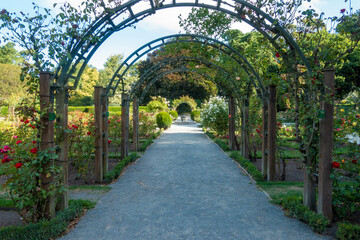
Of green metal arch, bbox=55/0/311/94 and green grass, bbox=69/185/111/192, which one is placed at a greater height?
green metal arch, bbox=55/0/311/94

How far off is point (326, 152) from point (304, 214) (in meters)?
0.82

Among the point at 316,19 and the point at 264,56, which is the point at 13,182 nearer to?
the point at 316,19

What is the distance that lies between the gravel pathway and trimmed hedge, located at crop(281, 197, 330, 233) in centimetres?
10

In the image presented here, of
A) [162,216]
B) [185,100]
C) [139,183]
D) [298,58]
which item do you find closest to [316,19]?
[298,58]

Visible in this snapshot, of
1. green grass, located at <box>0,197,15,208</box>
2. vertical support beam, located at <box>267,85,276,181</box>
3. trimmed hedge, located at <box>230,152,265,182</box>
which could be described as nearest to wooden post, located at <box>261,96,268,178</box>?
trimmed hedge, located at <box>230,152,265,182</box>

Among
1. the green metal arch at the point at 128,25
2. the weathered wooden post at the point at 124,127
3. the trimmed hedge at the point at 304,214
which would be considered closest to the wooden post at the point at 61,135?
the green metal arch at the point at 128,25

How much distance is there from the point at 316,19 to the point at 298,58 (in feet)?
2.19

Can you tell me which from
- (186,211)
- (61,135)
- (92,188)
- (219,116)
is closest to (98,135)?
(92,188)

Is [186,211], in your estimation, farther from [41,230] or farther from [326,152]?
[326,152]

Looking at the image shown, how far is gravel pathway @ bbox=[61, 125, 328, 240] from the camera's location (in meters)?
2.85

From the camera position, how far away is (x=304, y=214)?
10.2 ft

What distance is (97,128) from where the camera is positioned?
5070 millimetres

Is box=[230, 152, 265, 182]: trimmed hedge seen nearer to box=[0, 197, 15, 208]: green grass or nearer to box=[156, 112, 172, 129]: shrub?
box=[0, 197, 15, 208]: green grass

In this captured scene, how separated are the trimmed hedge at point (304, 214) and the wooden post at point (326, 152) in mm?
148
